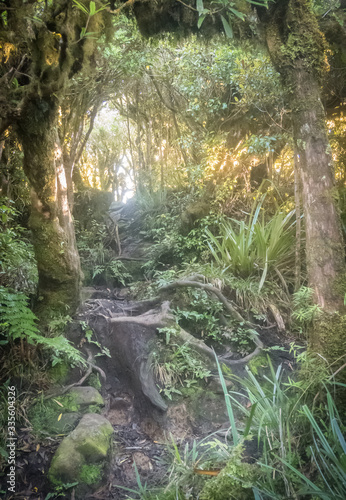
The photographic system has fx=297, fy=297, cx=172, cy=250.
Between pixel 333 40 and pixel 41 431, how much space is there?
461cm

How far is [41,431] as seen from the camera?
2.38m

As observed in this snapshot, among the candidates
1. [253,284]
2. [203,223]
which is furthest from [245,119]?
[253,284]

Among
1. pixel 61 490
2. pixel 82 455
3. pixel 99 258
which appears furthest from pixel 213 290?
pixel 99 258

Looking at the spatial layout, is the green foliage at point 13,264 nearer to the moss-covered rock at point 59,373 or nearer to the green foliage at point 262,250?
the moss-covered rock at point 59,373

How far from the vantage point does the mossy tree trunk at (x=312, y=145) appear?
7.10ft

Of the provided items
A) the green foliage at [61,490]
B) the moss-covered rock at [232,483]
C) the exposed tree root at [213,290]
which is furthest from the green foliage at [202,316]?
the moss-covered rock at [232,483]

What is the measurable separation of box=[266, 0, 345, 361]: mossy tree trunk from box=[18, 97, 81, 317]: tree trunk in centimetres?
218

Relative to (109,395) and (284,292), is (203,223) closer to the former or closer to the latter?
(284,292)

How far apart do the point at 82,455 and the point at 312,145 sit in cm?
301

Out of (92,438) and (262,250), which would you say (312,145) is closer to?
(262,250)

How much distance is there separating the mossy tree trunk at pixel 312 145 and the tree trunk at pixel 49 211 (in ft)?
7.15

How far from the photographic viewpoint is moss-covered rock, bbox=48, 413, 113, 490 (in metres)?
2.12

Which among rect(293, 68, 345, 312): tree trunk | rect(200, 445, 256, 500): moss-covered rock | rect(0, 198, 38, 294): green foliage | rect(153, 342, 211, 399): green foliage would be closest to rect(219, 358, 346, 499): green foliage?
rect(200, 445, 256, 500): moss-covered rock

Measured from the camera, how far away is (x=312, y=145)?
2398 millimetres
